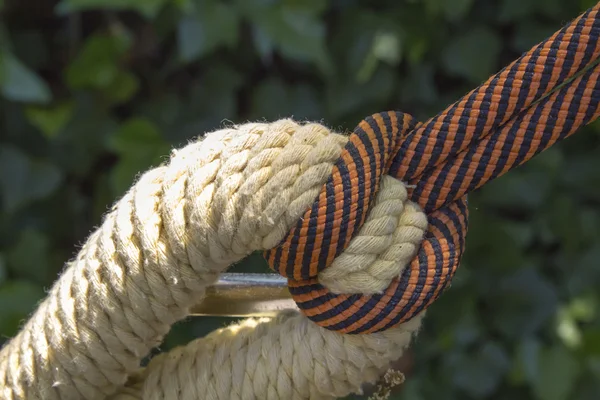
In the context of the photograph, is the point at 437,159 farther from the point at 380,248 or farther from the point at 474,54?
the point at 474,54

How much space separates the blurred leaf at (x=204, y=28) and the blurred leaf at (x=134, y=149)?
115 mm

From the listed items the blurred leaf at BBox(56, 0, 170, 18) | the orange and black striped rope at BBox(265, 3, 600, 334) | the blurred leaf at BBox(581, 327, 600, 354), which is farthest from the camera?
the blurred leaf at BBox(581, 327, 600, 354)

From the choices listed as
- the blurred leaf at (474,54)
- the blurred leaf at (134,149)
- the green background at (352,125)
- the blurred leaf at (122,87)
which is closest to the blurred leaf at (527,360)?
the green background at (352,125)

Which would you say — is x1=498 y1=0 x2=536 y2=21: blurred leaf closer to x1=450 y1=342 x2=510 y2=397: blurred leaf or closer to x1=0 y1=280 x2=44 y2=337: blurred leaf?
x1=450 y1=342 x2=510 y2=397: blurred leaf

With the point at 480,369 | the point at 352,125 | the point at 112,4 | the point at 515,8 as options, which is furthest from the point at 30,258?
the point at 515,8

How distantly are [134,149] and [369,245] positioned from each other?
0.67m

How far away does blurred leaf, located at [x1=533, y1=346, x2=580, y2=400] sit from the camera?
0.97m

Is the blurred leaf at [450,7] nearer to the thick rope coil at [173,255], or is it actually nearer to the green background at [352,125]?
the green background at [352,125]

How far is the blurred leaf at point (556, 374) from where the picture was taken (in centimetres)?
97

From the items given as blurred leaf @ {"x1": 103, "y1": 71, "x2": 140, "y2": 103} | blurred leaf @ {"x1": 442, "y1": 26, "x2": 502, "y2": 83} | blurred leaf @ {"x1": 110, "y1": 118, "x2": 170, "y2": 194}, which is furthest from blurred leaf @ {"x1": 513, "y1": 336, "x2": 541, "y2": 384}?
blurred leaf @ {"x1": 103, "y1": 71, "x2": 140, "y2": 103}

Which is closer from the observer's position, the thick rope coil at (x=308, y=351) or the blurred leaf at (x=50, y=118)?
the thick rope coil at (x=308, y=351)

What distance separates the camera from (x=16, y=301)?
926 mm

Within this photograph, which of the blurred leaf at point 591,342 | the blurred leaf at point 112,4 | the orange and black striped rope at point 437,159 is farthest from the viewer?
the blurred leaf at point 591,342

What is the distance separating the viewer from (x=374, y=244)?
0.36 metres
